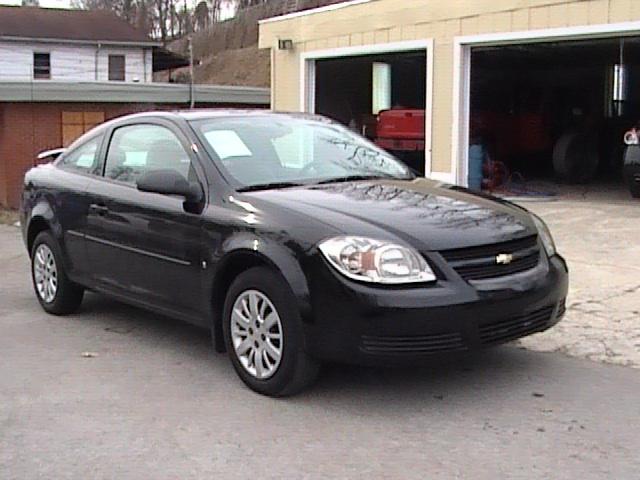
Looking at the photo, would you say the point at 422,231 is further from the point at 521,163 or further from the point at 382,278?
the point at 521,163

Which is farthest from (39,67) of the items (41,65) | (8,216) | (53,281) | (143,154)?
(143,154)

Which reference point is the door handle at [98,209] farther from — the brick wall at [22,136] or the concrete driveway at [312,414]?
the brick wall at [22,136]

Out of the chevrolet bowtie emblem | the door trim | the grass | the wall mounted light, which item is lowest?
the grass

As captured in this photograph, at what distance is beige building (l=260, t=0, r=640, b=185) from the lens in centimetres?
1338

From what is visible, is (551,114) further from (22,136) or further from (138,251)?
(138,251)

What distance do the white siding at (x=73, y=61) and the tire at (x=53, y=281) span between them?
37087mm

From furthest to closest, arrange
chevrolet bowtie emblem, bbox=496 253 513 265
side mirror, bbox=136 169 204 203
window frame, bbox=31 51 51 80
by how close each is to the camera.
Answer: window frame, bbox=31 51 51 80, side mirror, bbox=136 169 204 203, chevrolet bowtie emblem, bbox=496 253 513 265

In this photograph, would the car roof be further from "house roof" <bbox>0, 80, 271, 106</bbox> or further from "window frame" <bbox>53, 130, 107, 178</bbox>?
"house roof" <bbox>0, 80, 271, 106</bbox>

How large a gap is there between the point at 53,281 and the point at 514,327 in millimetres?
4040

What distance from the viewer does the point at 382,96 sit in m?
19.9

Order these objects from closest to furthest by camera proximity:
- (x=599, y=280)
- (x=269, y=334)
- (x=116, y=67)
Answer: (x=269, y=334) → (x=599, y=280) → (x=116, y=67)

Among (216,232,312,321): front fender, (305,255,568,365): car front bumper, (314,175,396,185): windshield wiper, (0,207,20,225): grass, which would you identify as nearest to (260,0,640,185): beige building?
(0,207,20,225): grass

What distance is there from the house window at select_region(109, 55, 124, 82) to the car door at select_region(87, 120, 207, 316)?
39734 mm

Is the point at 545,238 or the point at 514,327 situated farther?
the point at 545,238
